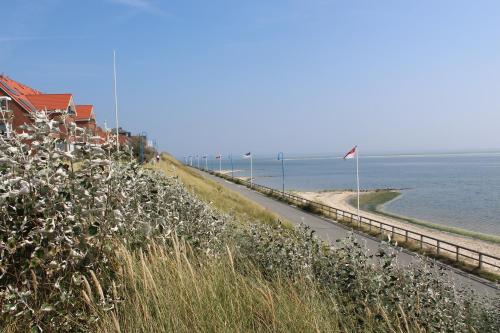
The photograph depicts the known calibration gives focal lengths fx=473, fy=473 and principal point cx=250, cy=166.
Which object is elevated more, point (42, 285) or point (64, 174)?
point (64, 174)

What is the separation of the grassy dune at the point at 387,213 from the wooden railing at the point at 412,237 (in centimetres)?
603

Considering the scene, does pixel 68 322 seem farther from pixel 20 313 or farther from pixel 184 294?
pixel 184 294

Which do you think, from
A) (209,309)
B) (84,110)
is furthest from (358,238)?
(84,110)

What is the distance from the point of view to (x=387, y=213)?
52406 mm

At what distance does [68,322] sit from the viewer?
10.9 ft

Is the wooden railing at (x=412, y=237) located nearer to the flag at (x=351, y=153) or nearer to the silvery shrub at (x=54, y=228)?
the flag at (x=351, y=153)

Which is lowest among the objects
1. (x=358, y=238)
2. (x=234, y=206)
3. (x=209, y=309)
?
(x=358, y=238)

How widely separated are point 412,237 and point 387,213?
25032 millimetres

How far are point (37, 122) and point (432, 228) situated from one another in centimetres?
4149

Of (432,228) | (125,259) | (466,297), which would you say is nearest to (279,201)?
(432,228)

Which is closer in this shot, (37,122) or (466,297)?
(37,122)

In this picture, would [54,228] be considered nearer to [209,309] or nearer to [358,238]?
[209,309]

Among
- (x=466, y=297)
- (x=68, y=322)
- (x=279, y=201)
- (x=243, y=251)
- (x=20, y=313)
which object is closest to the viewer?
(x=20, y=313)

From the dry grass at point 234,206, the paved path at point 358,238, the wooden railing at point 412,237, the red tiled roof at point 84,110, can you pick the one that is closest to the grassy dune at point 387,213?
the wooden railing at point 412,237
